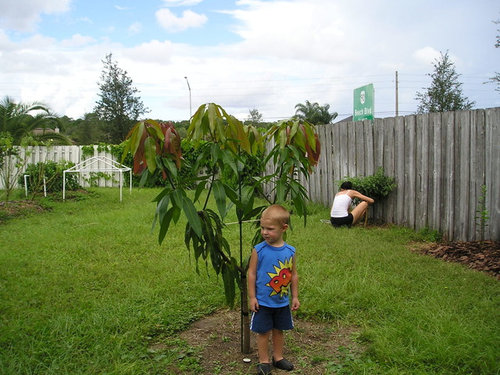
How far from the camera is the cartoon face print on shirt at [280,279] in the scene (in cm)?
282

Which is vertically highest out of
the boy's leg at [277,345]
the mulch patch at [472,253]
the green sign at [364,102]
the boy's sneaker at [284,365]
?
the green sign at [364,102]

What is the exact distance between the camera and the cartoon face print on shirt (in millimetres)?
2818

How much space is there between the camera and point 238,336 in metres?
3.47

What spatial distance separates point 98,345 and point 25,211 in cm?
686

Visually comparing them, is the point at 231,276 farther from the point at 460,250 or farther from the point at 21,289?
the point at 460,250

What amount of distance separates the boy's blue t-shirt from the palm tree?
1361cm

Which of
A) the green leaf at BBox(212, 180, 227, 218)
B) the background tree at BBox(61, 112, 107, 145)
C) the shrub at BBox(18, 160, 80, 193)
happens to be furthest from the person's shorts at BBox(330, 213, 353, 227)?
the background tree at BBox(61, 112, 107, 145)

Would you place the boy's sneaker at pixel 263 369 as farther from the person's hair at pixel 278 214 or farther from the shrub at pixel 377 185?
the shrub at pixel 377 185

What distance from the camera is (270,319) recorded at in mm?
2883

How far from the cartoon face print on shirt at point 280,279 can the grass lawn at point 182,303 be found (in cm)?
65

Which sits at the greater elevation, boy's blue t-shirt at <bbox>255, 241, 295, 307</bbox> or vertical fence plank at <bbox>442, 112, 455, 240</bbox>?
vertical fence plank at <bbox>442, 112, 455, 240</bbox>

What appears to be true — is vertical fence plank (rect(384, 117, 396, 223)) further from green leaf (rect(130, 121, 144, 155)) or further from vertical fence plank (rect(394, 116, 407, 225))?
green leaf (rect(130, 121, 144, 155))

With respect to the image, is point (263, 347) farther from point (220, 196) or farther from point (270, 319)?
point (220, 196)

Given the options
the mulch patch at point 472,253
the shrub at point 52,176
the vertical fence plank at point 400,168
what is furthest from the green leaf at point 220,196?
the shrub at point 52,176
